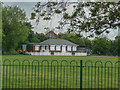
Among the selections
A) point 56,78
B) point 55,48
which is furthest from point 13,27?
point 56,78

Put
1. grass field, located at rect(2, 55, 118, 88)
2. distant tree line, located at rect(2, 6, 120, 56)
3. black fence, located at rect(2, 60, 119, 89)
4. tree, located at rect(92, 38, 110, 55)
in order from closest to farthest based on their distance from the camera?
black fence, located at rect(2, 60, 119, 89) → grass field, located at rect(2, 55, 118, 88) → tree, located at rect(92, 38, 110, 55) → distant tree line, located at rect(2, 6, 120, 56)

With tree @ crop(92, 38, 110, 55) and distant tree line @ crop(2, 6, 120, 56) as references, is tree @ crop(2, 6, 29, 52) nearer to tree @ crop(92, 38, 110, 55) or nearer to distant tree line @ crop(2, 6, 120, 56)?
distant tree line @ crop(2, 6, 120, 56)

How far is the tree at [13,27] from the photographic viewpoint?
1299 inches

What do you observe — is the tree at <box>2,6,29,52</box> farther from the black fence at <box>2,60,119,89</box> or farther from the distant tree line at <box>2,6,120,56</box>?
the black fence at <box>2,60,119,89</box>

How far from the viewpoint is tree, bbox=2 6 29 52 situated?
33.0 m

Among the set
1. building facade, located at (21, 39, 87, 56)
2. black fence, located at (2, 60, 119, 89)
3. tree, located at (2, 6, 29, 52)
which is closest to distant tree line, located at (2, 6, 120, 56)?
tree, located at (2, 6, 29, 52)

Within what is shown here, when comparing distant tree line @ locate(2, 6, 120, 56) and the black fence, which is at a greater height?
distant tree line @ locate(2, 6, 120, 56)

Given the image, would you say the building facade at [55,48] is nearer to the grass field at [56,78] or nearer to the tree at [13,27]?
the tree at [13,27]

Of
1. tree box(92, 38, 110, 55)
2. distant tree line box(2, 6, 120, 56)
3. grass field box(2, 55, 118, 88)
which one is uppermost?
distant tree line box(2, 6, 120, 56)

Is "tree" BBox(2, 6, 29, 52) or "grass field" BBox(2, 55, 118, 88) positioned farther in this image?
"tree" BBox(2, 6, 29, 52)

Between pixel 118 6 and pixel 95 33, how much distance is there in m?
1.06

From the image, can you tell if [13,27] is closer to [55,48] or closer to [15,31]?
[15,31]

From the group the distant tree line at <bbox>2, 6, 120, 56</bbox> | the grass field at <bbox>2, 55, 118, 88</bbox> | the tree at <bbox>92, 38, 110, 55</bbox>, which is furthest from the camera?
the distant tree line at <bbox>2, 6, 120, 56</bbox>

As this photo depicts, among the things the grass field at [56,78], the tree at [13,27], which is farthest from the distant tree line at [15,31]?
the grass field at [56,78]
